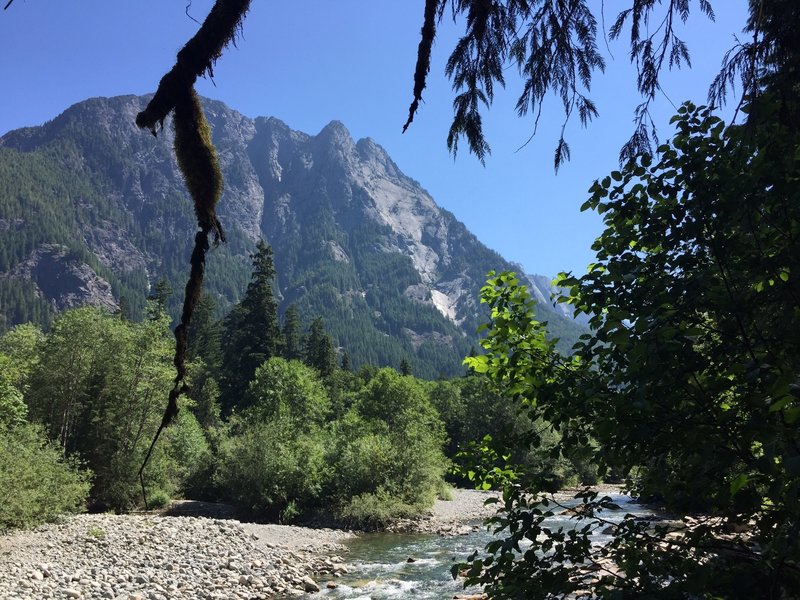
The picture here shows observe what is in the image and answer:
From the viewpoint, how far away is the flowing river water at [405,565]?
45.1ft

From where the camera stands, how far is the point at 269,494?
27391mm

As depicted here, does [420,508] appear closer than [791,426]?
No

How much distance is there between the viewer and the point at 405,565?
667 inches

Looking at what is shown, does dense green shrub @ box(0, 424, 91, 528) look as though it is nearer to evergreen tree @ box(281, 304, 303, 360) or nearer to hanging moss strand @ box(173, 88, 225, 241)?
hanging moss strand @ box(173, 88, 225, 241)

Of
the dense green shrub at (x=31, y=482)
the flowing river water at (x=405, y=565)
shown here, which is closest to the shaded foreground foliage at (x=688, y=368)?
the flowing river water at (x=405, y=565)

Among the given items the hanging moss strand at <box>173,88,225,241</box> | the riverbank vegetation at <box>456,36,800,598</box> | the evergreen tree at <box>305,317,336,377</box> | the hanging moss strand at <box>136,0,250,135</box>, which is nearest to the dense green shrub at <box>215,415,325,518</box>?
the riverbank vegetation at <box>456,36,800,598</box>

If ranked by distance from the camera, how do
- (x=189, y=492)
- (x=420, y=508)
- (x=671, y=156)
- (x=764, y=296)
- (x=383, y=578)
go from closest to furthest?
(x=764, y=296), (x=671, y=156), (x=383, y=578), (x=420, y=508), (x=189, y=492)

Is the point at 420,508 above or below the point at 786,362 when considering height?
below

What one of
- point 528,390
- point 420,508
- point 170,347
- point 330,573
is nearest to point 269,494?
point 420,508

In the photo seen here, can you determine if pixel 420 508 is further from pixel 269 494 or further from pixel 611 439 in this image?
pixel 611 439

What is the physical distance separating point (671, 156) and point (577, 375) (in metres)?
1.48

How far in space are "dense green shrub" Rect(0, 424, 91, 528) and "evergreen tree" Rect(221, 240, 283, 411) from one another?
26.5 meters

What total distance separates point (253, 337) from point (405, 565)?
3547 centimetres

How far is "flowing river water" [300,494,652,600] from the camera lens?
Result: 1374 centimetres
